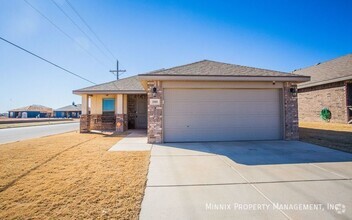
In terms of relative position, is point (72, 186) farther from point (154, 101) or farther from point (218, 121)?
point (218, 121)

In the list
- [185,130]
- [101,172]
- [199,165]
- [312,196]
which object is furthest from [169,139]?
[312,196]

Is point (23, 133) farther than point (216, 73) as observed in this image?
Yes

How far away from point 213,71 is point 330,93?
12587 millimetres

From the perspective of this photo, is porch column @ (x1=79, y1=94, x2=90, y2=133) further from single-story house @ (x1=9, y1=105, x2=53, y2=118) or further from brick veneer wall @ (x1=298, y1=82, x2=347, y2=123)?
single-story house @ (x1=9, y1=105, x2=53, y2=118)

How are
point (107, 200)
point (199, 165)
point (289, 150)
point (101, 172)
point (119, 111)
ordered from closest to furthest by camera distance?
1. point (107, 200)
2. point (101, 172)
3. point (199, 165)
4. point (289, 150)
5. point (119, 111)

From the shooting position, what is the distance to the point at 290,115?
337 inches

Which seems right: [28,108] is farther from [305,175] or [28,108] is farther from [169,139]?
[305,175]

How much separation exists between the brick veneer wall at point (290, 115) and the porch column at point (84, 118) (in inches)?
471

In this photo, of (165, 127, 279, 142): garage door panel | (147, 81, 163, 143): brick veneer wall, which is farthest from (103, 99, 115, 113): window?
(165, 127, 279, 142): garage door panel

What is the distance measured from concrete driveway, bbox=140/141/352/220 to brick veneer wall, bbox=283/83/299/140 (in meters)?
2.56

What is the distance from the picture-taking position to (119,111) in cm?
1305

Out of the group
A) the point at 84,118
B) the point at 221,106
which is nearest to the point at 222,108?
the point at 221,106

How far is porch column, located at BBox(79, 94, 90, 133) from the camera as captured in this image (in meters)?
13.0

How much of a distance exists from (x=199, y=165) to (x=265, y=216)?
242 centimetres
